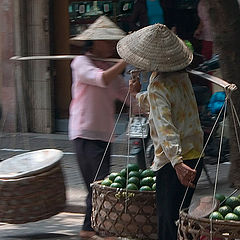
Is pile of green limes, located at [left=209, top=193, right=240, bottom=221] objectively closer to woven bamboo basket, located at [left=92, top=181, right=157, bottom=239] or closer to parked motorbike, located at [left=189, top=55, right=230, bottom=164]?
woven bamboo basket, located at [left=92, top=181, right=157, bottom=239]

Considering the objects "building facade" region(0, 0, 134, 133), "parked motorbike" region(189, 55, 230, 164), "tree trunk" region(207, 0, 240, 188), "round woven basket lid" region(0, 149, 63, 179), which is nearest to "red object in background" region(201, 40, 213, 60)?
"building facade" region(0, 0, 134, 133)

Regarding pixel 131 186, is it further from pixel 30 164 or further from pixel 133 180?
pixel 30 164

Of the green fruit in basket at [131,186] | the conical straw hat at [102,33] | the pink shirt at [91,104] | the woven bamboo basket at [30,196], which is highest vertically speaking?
the conical straw hat at [102,33]

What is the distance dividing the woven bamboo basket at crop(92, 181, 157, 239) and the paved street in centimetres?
61

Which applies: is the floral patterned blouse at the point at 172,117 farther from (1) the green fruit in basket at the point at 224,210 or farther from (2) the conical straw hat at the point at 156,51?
(1) the green fruit in basket at the point at 224,210

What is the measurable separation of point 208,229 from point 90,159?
5.97 ft

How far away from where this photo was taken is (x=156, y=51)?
17.8ft

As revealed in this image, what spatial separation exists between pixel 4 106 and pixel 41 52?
1.03 metres

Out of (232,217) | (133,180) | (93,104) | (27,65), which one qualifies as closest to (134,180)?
(133,180)

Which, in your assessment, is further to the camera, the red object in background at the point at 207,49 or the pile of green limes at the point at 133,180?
the red object in background at the point at 207,49

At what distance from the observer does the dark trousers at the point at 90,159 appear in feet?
21.5

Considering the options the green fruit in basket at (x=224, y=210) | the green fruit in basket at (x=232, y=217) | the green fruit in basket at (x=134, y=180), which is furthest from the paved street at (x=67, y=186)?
the green fruit in basket at (x=232, y=217)

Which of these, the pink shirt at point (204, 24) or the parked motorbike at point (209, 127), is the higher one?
the pink shirt at point (204, 24)

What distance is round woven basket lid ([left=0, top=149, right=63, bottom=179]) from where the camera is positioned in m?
6.77
